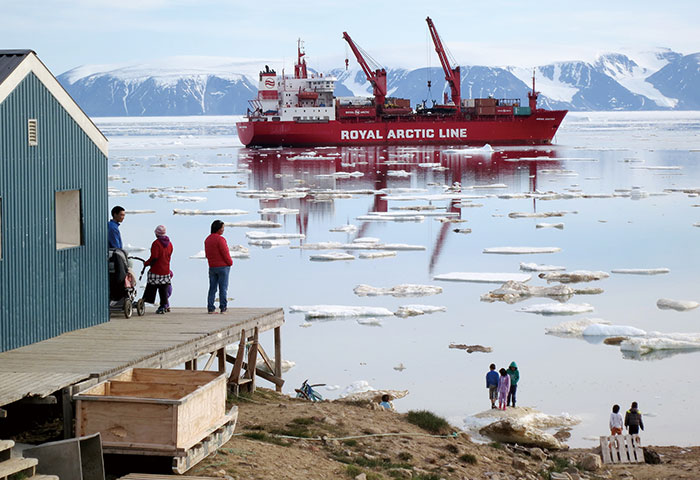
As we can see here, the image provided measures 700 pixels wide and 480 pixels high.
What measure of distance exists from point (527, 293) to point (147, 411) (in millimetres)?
10442

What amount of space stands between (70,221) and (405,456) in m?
3.73

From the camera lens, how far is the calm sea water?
1086cm

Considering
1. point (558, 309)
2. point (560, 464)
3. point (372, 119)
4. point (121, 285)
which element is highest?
point (372, 119)

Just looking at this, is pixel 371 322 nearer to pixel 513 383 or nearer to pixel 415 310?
pixel 415 310

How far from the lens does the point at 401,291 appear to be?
1634 cm

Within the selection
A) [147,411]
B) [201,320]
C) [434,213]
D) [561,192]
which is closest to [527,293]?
[201,320]

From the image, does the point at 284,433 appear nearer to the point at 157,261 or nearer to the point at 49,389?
the point at 49,389

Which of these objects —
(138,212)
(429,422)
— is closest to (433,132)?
(138,212)

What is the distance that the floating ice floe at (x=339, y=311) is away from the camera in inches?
565

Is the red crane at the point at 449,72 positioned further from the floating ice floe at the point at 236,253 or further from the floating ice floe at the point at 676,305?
the floating ice floe at the point at 676,305

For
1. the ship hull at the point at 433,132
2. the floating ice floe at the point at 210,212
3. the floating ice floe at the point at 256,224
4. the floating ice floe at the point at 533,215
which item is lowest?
the floating ice floe at the point at 256,224

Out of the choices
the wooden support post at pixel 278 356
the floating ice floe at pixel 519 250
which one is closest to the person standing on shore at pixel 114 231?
the wooden support post at pixel 278 356

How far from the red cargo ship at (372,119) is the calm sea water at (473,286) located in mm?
30073

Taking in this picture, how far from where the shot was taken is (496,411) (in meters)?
9.98
